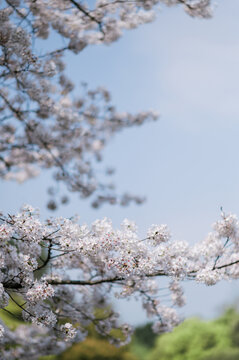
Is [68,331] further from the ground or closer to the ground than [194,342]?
closer to the ground

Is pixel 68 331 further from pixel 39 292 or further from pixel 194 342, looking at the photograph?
pixel 194 342

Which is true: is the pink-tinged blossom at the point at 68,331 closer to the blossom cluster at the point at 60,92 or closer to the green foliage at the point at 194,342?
the blossom cluster at the point at 60,92

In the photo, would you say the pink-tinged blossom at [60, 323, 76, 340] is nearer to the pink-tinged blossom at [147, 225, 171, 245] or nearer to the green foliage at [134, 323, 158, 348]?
the pink-tinged blossom at [147, 225, 171, 245]

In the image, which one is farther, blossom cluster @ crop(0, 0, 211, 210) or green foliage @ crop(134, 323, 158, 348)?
green foliage @ crop(134, 323, 158, 348)

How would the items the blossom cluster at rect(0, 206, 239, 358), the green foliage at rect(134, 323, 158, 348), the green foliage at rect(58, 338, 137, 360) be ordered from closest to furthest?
the blossom cluster at rect(0, 206, 239, 358) < the green foliage at rect(58, 338, 137, 360) < the green foliage at rect(134, 323, 158, 348)

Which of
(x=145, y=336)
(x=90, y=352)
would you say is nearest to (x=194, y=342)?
(x=90, y=352)

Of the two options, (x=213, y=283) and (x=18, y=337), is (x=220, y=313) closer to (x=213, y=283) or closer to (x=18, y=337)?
(x=18, y=337)

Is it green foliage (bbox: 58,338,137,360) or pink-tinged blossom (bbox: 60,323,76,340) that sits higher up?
→ green foliage (bbox: 58,338,137,360)

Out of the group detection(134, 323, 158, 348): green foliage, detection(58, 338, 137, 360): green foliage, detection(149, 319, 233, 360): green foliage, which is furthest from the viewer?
detection(134, 323, 158, 348): green foliage

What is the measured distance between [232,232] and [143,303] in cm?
169

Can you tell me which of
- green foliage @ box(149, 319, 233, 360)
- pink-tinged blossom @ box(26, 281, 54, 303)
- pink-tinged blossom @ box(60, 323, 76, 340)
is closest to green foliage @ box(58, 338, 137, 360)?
green foliage @ box(149, 319, 233, 360)

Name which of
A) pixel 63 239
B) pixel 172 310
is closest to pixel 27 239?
pixel 63 239

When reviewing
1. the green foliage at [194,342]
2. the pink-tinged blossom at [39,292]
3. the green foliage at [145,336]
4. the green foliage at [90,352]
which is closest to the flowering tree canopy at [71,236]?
the pink-tinged blossom at [39,292]

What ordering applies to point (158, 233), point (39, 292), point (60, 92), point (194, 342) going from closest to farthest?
point (39, 292), point (158, 233), point (60, 92), point (194, 342)
